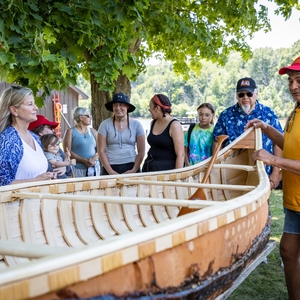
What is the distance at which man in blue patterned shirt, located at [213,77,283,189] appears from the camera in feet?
14.6

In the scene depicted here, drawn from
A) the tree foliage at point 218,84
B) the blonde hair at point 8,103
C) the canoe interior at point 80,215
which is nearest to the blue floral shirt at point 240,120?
the canoe interior at point 80,215

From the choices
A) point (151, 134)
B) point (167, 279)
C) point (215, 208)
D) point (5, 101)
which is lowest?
point (167, 279)

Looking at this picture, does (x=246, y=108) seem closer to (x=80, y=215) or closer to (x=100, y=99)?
(x=80, y=215)

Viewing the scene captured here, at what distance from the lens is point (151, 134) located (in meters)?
5.09

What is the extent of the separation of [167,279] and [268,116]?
9.87 ft

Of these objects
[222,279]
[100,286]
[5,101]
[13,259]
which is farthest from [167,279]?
[5,101]

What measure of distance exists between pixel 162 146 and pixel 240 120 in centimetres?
92

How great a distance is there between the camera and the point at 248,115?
4.57 m

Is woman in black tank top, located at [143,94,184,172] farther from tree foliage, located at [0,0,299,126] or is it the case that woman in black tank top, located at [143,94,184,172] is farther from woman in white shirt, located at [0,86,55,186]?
woman in white shirt, located at [0,86,55,186]

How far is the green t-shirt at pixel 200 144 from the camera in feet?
17.5

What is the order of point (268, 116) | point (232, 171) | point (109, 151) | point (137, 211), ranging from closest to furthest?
point (137, 211)
point (268, 116)
point (232, 171)
point (109, 151)

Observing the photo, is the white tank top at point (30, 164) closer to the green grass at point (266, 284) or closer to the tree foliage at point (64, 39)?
the tree foliage at point (64, 39)

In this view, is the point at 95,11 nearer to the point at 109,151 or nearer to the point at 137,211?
the point at 109,151

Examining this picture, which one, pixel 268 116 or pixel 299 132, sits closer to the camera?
pixel 299 132
